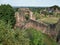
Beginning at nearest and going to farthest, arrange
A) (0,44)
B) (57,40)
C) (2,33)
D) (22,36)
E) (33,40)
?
(0,44) < (2,33) < (22,36) < (33,40) < (57,40)

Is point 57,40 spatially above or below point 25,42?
below

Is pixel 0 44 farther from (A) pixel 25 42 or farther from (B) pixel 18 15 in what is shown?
(B) pixel 18 15

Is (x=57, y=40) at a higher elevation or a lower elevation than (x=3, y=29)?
lower

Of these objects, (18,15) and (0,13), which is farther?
(0,13)

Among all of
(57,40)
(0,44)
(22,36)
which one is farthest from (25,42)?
(57,40)

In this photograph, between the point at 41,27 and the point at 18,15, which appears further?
the point at 18,15

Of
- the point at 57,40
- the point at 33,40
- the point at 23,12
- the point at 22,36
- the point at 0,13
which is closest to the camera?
the point at 22,36

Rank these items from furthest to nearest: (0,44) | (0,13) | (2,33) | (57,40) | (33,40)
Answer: (0,13) < (57,40) < (33,40) < (2,33) < (0,44)

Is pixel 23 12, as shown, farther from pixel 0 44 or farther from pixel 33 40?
pixel 0 44

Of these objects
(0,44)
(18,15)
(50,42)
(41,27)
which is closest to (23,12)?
(18,15)

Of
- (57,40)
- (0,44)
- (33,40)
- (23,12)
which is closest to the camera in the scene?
(0,44)
